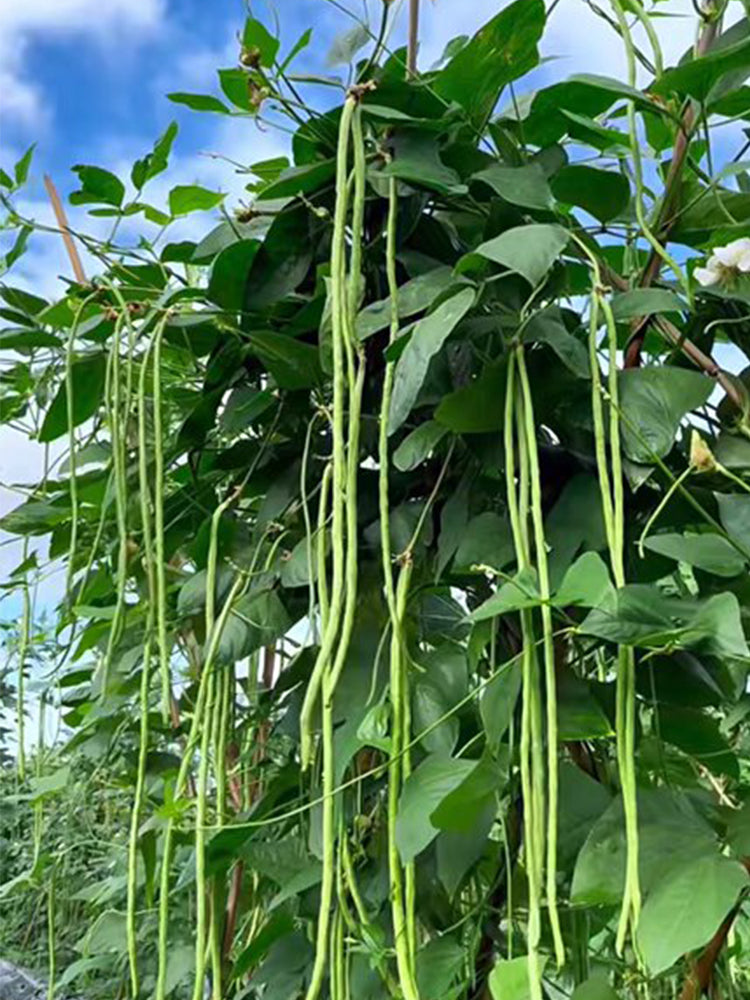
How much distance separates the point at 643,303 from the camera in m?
0.48

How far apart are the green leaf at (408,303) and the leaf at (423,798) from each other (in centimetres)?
20

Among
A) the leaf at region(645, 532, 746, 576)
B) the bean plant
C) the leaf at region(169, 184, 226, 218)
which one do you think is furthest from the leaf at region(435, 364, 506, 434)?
the leaf at region(169, 184, 226, 218)

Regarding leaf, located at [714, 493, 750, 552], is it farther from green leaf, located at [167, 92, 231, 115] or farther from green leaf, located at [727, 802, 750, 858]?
green leaf, located at [167, 92, 231, 115]

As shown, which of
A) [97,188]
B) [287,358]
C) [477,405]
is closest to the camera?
[477,405]

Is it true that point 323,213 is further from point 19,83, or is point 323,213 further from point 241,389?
point 19,83

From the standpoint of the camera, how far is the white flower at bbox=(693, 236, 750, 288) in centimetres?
54

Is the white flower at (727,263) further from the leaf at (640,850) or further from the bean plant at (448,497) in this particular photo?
the leaf at (640,850)

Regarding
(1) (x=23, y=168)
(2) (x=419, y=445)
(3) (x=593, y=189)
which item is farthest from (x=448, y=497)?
(1) (x=23, y=168)

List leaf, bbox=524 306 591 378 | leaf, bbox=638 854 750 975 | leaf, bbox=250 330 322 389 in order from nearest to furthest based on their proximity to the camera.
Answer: leaf, bbox=638 854 750 975 < leaf, bbox=524 306 591 378 < leaf, bbox=250 330 322 389

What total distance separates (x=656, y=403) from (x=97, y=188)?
1.36 ft

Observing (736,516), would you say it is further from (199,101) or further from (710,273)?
(199,101)

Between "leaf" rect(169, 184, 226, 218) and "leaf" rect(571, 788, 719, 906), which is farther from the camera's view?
"leaf" rect(169, 184, 226, 218)

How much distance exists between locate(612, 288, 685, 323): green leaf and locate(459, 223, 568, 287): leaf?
0.22ft

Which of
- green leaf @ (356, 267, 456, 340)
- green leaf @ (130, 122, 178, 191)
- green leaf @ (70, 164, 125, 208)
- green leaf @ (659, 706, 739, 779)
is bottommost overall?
green leaf @ (659, 706, 739, 779)
